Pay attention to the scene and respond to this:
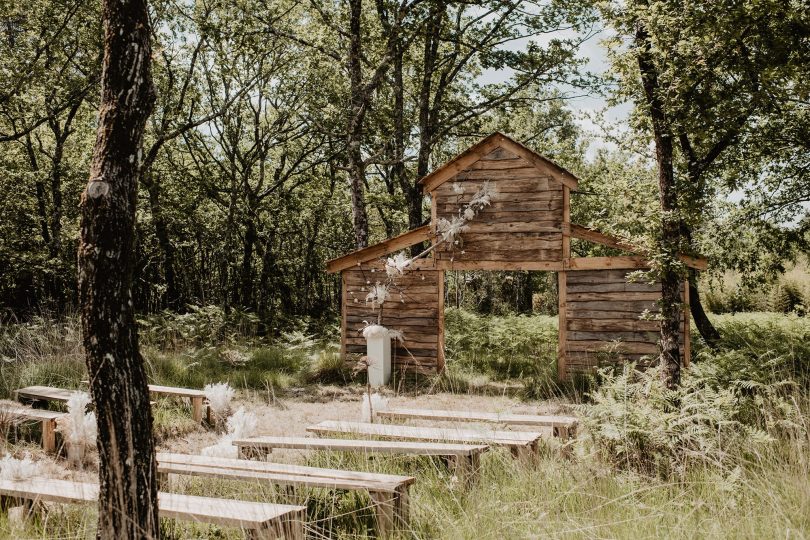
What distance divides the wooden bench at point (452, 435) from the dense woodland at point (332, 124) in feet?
8.39

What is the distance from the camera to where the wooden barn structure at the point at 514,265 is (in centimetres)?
1129

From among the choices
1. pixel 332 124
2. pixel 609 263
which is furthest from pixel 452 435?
pixel 332 124

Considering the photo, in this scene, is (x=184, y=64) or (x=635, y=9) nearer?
(x=635, y=9)

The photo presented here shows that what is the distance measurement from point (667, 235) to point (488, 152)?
5.79 meters

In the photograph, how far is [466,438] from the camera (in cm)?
573

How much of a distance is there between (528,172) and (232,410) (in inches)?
256

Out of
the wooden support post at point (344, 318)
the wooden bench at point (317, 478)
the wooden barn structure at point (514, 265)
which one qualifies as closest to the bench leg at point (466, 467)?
the wooden bench at point (317, 478)

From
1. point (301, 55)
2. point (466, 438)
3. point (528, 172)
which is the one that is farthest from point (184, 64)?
point (466, 438)

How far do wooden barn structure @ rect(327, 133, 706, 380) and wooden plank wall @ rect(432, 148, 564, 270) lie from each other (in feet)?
0.06

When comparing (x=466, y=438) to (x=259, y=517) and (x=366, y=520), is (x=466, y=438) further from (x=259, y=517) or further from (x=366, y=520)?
(x=259, y=517)

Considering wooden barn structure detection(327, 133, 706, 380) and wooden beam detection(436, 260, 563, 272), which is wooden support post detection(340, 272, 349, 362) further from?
wooden beam detection(436, 260, 563, 272)

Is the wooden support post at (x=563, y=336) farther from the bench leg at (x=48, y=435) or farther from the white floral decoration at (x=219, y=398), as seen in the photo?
the bench leg at (x=48, y=435)

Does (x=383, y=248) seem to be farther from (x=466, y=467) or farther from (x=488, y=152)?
(x=466, y=467)

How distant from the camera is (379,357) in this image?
12.1m
